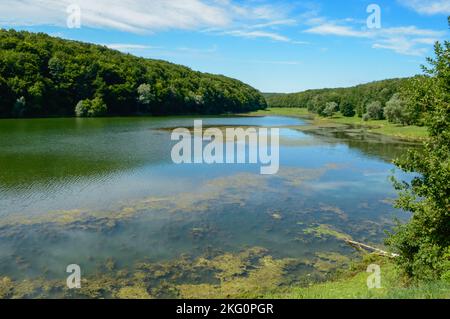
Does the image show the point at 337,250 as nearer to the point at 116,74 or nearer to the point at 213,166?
the point at 213,166

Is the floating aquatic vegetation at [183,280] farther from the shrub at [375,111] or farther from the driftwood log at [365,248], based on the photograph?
the shrub at [375,111]

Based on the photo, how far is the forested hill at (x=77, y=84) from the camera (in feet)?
305

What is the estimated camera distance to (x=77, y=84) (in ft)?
357

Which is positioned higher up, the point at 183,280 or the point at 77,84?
the point at 77,84

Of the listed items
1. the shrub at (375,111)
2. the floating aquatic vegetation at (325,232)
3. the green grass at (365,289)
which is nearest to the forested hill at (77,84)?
the shrub at (375,111)

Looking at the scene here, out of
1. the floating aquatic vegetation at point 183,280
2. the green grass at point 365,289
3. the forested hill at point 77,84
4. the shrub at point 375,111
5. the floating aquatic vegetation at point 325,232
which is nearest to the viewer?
the green grass at point 365,289

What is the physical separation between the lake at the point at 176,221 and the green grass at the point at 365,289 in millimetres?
1037

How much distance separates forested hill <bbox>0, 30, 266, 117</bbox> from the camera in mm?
93062

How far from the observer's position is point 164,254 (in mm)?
16891

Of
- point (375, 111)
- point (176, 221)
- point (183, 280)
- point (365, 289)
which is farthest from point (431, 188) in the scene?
point (375, 111)

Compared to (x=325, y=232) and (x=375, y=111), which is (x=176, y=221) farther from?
(x=375, y=111)

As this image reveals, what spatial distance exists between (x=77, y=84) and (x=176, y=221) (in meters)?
98.8

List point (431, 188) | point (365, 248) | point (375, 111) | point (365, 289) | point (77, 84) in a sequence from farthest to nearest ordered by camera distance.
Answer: point (77, 84) < point (375, 111) < point (365, 248) < point (431, 188) < point (365, 289)

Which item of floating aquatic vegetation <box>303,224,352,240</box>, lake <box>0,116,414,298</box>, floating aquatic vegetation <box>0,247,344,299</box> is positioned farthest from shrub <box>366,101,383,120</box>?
floating aquatic vegetation <box>0,247,344,299</box>
